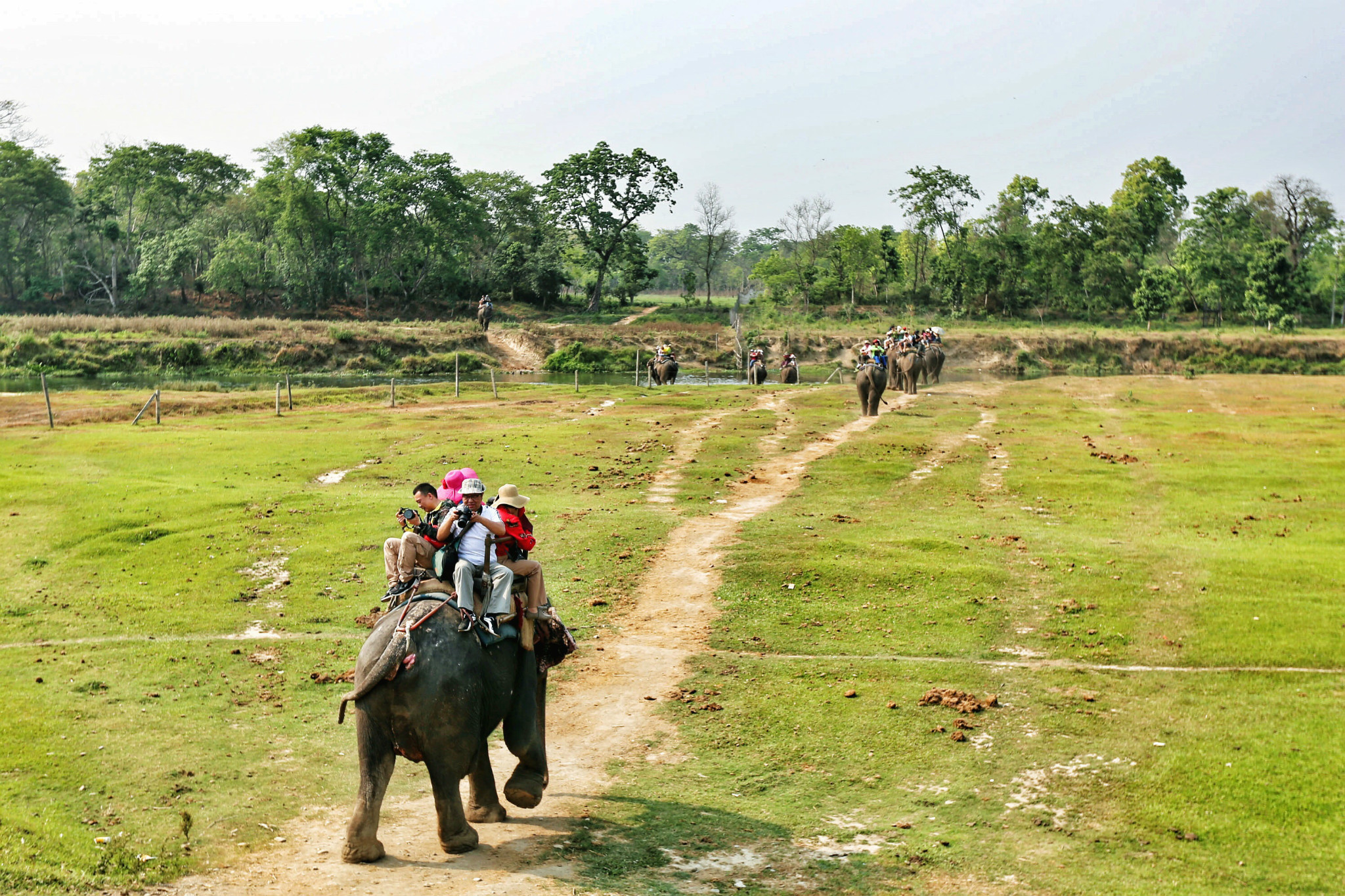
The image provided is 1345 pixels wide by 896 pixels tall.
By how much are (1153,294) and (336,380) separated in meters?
55.4

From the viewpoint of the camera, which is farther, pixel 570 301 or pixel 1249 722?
pixel 570 301

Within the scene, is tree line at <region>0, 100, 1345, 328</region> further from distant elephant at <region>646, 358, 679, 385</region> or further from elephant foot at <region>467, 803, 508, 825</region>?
elephant foot at <region>467, 803, 508, 825</region>

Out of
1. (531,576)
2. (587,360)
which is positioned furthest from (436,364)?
(531,576)

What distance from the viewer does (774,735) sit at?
11.8 meters

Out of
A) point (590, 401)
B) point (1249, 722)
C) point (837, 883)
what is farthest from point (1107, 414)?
point (837, 883)

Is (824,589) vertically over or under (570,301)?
under

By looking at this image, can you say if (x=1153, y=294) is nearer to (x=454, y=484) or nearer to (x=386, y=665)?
(x=454, y=484)

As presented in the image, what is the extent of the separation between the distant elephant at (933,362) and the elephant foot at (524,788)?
39.0 metres

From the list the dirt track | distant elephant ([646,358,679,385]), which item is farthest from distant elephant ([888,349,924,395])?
the dirt track

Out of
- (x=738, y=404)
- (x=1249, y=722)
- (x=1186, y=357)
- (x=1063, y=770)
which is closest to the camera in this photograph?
(x=1063, y=770)

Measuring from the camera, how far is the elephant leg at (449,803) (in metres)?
8.52

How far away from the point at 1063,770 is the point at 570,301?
8592cm

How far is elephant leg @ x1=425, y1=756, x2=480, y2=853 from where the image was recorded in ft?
27.9

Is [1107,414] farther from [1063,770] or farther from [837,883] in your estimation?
[837,883]
